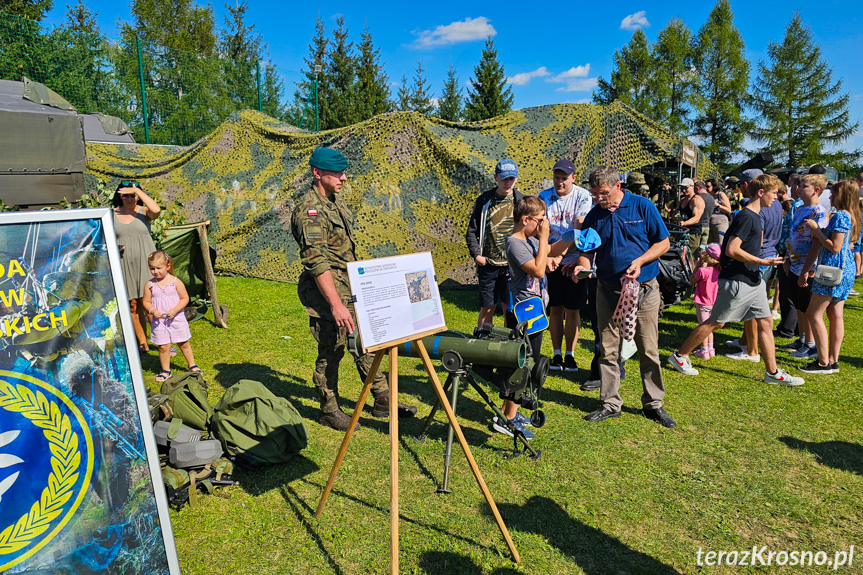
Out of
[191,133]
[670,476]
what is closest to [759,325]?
[670,476]

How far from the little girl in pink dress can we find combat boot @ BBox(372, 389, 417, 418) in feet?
6.39

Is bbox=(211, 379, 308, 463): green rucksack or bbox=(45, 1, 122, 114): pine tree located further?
bbox=(45, 1, 122, 114): pine tree

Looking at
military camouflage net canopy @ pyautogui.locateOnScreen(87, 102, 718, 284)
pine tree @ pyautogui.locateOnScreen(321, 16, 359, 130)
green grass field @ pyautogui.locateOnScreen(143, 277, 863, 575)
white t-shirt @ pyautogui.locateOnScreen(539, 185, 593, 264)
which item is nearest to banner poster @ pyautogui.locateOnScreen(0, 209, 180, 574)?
green grass field @ pyautogui.locateOnScreen(143, 277, 863, 575)

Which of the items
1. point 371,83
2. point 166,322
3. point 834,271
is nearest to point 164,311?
point 166,322

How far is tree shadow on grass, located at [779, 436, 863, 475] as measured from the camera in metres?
3.78

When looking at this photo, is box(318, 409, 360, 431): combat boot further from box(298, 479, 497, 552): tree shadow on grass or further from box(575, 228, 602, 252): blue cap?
box(575, 228, 602, 252): blue cap

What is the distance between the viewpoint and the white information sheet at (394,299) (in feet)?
8.16

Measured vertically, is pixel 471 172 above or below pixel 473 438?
above

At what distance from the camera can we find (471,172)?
27.2ft

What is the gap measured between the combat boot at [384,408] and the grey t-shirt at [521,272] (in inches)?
52.6

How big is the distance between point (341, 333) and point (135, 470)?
206cm

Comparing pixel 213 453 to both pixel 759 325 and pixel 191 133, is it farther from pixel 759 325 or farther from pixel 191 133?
pixel 191 133

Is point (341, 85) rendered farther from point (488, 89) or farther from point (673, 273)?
point (673, 273)

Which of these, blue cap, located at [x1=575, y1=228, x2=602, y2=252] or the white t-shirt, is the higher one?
the white t-shirt
